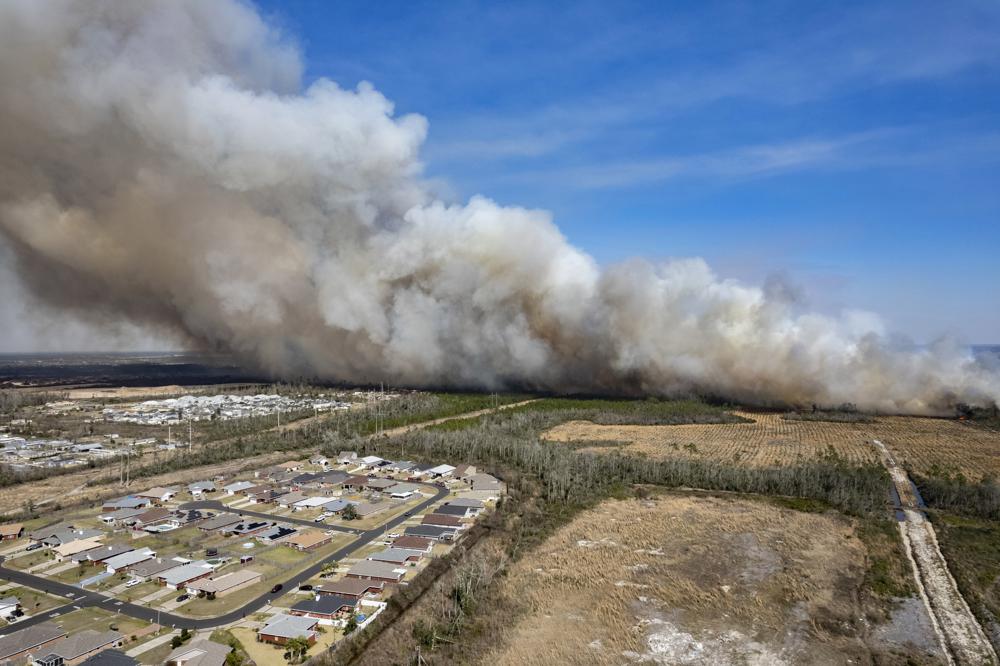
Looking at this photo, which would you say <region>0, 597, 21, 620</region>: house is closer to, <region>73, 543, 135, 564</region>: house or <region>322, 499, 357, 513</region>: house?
<region>73, 543, 135, 564</region>: house

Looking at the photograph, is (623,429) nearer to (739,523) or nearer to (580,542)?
(739,523)

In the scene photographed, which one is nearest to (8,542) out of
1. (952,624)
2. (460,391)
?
(952,624)

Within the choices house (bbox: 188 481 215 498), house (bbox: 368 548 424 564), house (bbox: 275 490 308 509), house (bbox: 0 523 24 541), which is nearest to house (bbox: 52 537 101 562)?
house (bbox: 0 523 24 541)

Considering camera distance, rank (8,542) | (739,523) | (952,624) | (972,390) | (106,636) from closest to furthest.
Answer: (106,636) < (952,624) < (8,542) < (739,523) < (972,390)

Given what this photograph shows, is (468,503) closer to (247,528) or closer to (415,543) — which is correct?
(415,543)

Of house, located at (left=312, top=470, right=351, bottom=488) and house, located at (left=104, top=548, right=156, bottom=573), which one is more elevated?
house, located at (left=312, top=470, right=351, bottom=488)

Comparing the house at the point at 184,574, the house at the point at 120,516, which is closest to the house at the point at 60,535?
the house at the point at 120,516

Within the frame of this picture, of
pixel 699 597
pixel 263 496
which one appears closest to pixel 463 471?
pixel 263 496
